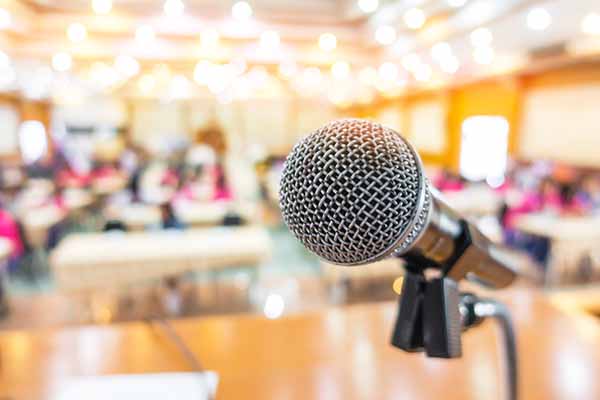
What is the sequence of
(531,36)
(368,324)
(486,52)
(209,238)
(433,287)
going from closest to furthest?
(433,287), (368,324), (209,238), (531,36), (486,52)

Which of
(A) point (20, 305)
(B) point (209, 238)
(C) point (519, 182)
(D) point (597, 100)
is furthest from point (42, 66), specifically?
(D) point (597, 100)

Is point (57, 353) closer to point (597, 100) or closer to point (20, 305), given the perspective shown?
point (20, 305)

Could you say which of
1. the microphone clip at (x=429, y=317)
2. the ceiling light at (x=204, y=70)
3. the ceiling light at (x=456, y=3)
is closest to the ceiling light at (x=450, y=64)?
the ceiling light at (x=456, y=3)

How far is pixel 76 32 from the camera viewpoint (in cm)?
631

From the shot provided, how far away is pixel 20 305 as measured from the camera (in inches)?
163

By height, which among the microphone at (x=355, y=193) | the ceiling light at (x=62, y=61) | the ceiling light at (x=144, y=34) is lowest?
the microphone at (x=355, y=193)

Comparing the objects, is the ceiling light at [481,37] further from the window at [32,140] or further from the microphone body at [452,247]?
the window at [32,140]

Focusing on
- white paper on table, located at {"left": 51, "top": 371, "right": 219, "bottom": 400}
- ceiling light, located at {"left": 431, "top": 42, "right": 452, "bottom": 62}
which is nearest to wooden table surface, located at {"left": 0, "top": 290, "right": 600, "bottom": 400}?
white paper on table, located at {"left": 51, "top": 371, "right": 219, "bottom": 400}

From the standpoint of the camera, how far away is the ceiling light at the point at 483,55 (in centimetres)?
656

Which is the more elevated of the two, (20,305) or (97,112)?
(97,112)

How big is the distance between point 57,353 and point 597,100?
8262 mm

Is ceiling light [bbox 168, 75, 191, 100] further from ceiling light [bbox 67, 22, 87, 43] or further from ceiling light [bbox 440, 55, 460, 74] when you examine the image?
ceiling light [bbox 440, 55, 460, 74]

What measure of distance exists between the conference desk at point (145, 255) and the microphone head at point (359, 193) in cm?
308

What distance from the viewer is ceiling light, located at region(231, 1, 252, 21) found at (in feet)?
17.0
